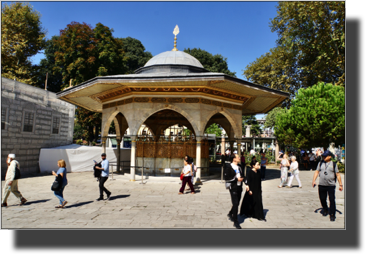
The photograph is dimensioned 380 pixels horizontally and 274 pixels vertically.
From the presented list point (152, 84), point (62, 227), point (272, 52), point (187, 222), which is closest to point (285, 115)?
point (272, 52)

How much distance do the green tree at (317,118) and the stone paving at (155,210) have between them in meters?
10.2

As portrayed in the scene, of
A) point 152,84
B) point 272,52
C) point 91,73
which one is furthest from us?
point 272,52

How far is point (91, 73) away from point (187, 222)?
21.3 meters

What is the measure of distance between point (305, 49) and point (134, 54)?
27493mm

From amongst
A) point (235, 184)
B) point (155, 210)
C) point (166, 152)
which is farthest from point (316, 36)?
point (155, 210)

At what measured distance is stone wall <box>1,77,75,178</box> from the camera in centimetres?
1227

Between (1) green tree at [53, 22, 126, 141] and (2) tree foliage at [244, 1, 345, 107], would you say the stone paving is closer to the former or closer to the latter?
(1) green tree at [53, 22, 126, 141]

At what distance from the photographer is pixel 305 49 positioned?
23.0 meters

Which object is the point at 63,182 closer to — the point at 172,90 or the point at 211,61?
the point at 172,90

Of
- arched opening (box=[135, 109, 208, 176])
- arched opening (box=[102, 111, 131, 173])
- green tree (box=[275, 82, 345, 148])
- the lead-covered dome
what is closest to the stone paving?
arched opening (box=[135, 109, 208, 176])

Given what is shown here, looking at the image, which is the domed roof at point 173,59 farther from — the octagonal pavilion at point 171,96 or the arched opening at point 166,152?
the arched opening at point 166,152

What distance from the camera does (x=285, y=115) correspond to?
20766 mm
